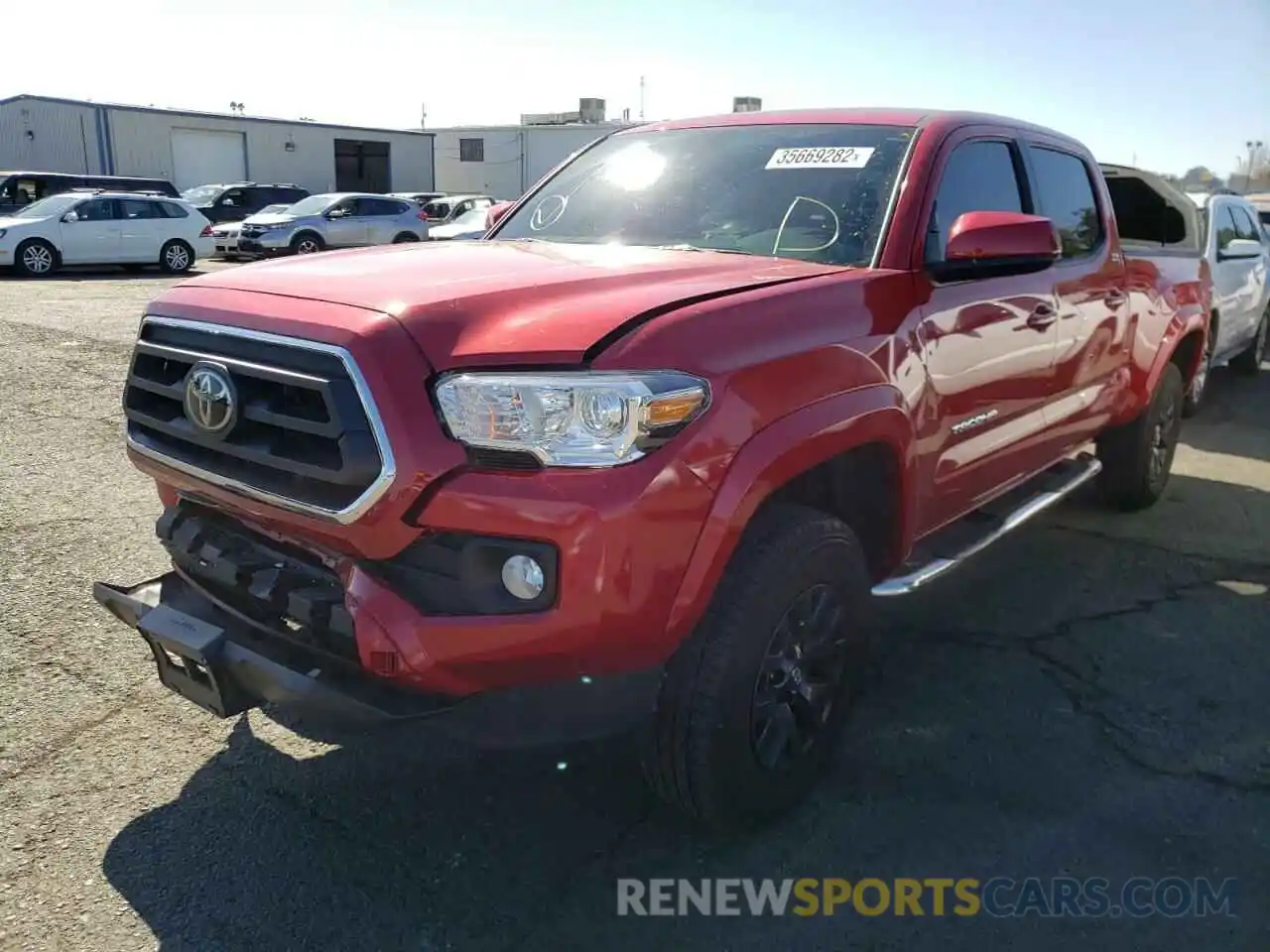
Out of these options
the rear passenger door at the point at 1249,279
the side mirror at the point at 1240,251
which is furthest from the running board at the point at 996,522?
the rear passenger door at the point at 1249,279

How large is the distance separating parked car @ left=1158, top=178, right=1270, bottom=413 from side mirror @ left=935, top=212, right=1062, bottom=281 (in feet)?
14.5

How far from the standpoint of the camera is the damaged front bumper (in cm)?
236

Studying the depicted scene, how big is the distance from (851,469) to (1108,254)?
2.50 meters

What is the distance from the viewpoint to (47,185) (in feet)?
70.5

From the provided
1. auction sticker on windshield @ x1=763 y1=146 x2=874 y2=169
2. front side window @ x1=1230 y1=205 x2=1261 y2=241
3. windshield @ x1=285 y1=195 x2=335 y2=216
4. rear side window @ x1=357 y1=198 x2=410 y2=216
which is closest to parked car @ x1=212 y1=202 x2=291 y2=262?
windshield @ x1=285 y1=195 x2=335 y2=216

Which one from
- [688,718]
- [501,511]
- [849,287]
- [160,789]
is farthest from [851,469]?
[160,789]

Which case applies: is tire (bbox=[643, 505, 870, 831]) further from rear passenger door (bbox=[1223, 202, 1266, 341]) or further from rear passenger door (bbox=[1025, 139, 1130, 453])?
rear passenger door (bbox=[1223, 202, 1266, 341])

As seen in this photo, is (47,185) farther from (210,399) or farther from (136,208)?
(210,399)

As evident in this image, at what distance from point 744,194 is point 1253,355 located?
9.43m

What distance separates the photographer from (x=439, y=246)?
3.55 metres

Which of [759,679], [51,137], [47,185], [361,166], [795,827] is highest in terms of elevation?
[51,137]

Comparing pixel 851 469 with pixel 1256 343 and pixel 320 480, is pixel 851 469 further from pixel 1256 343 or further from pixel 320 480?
pixel 1256 343

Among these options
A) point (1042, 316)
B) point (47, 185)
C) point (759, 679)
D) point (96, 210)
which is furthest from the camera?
point (47, 185)

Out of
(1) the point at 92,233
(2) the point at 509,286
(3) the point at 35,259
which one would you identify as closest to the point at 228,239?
(1) the point at 92,233
